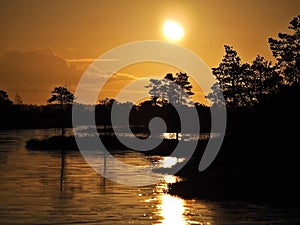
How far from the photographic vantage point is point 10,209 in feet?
112

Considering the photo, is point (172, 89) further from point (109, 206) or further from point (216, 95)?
point (109, 206)

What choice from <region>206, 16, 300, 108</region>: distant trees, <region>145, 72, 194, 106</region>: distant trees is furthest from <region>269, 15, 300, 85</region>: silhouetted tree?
<region>145, 72, 194, 106</region>: distant trees

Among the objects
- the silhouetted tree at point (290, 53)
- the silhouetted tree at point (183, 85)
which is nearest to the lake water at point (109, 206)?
the silhouetted tree at point (290, 53)

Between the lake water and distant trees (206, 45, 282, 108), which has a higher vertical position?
distant trees (206, 45, 282, 108)

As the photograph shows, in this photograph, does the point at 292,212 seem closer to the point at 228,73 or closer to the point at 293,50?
Answer: the point at 293,50

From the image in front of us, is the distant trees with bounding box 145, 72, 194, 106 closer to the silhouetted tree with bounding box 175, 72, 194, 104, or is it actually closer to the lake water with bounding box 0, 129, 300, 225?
the silhouetted tree with bounding box 175, 72, 194, 104

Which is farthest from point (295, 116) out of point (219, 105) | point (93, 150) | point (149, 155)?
point (219, 105)

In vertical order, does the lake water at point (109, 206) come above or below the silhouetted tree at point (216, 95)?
below

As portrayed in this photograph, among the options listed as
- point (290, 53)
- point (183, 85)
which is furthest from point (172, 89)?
point (290, 53)

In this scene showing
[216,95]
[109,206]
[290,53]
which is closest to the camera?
[109,206]

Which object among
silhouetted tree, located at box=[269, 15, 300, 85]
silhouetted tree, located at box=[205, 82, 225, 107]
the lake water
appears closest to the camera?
the lake water

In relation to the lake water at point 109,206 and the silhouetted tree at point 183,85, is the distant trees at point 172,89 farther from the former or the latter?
the lake water at point 109,206

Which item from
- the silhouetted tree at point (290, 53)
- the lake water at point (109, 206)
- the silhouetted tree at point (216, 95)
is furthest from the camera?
the silhouetted tree at point (216, 95)

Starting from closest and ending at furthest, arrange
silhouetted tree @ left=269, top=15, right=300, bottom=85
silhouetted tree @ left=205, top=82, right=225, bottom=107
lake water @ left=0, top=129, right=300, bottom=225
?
1. lake water @ left=0, top=129, right=300, bottom=225
2. silhouetted tree @ left=269, top=15, right=300, bottom=85
3. silhouetted tree @ left=205, top=82, right=225, bottom=107
